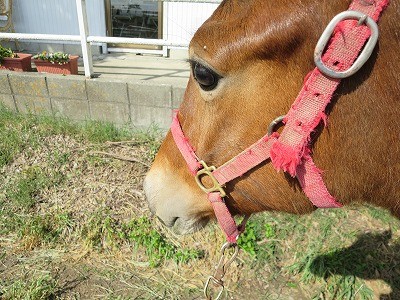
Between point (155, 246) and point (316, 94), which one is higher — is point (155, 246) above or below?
below

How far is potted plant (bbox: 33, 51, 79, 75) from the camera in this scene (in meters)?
4.24

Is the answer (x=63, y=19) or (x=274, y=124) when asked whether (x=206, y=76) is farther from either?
(x=63, y=19)

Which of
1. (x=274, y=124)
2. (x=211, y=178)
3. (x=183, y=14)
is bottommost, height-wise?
(x=183, y=14)

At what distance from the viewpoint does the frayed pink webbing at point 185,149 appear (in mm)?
1386

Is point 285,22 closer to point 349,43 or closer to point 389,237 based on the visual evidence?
point 349,43

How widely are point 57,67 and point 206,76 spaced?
12.3 feet

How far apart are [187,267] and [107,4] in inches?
224

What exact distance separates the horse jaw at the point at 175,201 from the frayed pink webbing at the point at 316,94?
490 mm

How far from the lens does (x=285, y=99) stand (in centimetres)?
109

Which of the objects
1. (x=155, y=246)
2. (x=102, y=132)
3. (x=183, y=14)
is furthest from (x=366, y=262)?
(x=183, y=14)

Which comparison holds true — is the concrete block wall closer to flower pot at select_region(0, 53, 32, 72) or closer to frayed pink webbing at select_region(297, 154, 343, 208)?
flower pot at select_region(0, 53, 32, 72)

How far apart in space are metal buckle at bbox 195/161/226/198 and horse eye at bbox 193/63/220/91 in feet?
1.11

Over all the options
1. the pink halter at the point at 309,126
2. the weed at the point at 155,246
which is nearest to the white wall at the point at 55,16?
the weed at the point at 155,246

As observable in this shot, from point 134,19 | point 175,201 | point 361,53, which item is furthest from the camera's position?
point 134,19
